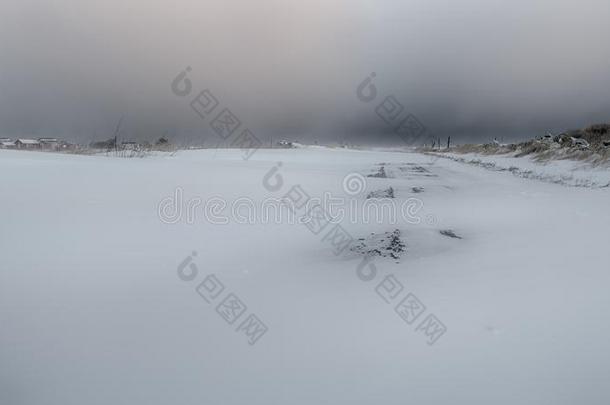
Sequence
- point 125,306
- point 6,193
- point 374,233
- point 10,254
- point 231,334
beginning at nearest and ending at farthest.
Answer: point 231,334 < point 125,306 < point 10,254 < point 6,193 < point 374,233

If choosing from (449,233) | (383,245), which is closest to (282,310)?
(383,245)

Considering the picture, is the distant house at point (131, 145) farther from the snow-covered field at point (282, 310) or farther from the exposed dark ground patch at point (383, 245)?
the exposed dark ground patch at point (383, 245)

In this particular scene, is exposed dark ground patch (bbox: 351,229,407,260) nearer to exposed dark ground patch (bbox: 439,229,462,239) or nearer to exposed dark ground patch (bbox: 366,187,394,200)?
Result: exposed dark ground patch (bbox: 439,229,462,239)

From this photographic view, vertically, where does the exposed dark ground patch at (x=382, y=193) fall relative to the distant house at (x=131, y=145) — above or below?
below

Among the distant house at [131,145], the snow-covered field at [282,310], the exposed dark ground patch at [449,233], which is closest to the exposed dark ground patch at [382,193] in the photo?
the snow-covered field at [282,310]

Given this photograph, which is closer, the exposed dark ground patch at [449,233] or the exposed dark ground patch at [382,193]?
the exposed dark ground patch at [449,233]

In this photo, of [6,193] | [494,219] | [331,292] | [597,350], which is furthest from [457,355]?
[6,193]

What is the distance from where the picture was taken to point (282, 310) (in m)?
1.54

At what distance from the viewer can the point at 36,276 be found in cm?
169

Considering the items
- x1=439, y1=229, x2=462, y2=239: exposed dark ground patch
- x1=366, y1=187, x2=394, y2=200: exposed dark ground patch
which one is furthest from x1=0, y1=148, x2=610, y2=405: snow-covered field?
x1=366, y1=187, x2=394, y2=200: exposed dark ground patch

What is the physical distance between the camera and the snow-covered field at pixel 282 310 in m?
1.07

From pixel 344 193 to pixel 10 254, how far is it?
335cm

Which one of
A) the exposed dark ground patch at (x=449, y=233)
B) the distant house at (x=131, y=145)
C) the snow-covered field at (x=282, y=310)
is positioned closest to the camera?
the snow-covered field at (x=282, y=310)

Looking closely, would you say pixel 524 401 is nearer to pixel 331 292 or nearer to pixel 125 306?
pixel 331 292
